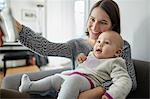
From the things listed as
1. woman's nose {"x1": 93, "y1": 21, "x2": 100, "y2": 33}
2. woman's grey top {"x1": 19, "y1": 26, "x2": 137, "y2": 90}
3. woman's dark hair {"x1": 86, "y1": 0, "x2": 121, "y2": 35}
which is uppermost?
woman's dark hair {"x1": 86, "y1": 0, "x2": 121, "y2": 35}

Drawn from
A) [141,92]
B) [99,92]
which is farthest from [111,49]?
[141,92]

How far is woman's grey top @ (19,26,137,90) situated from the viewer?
96 cm

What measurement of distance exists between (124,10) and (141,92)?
1.78 feet

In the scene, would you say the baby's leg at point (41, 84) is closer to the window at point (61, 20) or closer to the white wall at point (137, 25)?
the white wall at point (137, 25)

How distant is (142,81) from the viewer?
1.18m

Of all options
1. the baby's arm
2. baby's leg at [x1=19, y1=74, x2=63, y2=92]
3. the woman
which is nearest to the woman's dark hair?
the woman

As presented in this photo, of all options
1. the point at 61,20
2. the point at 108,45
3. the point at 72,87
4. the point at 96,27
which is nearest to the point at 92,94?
the point at 72,87

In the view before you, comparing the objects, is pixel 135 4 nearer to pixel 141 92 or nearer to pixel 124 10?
pixel 124 10

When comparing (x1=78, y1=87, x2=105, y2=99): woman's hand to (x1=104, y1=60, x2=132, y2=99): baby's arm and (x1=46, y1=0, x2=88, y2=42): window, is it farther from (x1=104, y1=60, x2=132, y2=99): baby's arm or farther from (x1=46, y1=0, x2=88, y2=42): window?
(x1=46, y1=0, x2=88, y2=42): window

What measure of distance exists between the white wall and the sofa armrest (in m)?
0.11

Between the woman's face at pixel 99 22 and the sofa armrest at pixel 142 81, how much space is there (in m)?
0.34

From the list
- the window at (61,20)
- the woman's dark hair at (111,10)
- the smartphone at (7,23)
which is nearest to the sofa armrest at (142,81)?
the woman's dark hair at (111,10)

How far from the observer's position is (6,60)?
9.20 feet

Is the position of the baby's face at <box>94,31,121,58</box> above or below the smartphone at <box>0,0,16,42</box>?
below
